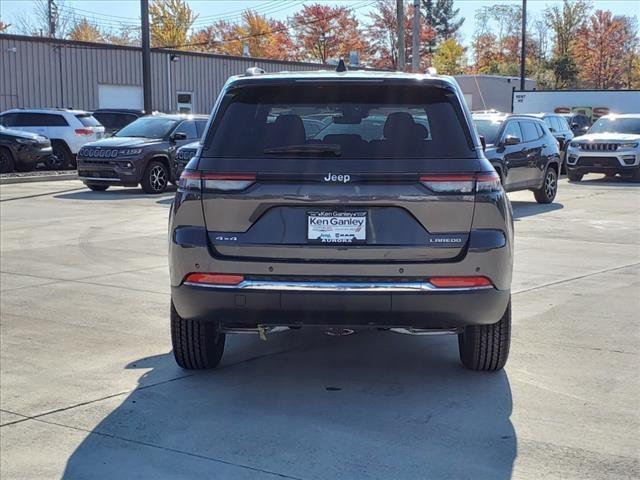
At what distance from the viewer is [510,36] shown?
7950 centimetres

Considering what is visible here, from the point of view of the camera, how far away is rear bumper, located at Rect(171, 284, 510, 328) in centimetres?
469

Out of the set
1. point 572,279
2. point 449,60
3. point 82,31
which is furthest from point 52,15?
point 572,279

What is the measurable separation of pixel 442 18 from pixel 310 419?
3812 inches

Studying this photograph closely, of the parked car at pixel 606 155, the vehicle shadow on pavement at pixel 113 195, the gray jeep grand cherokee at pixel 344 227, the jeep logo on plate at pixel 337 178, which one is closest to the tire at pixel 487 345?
the gray jeep grand cherokee at pixel 344 227

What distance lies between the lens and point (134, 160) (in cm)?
1834

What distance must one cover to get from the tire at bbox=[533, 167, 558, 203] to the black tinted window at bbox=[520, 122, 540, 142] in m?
0.71

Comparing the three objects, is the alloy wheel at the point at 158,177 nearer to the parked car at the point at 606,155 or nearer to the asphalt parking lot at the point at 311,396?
the asphalt parking lot at the point at 311,396

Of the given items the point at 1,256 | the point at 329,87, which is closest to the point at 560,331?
the point at 329,87

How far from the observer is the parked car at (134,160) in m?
18.4

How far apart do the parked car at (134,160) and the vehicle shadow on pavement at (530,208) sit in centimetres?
737

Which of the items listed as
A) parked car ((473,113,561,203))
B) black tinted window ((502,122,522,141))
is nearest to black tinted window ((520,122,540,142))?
parked car ((473,113,561,203))

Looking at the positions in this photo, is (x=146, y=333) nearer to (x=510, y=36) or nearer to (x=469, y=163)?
(x=469, y=163)

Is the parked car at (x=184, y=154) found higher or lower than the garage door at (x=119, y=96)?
lower

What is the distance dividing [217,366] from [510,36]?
257ft
